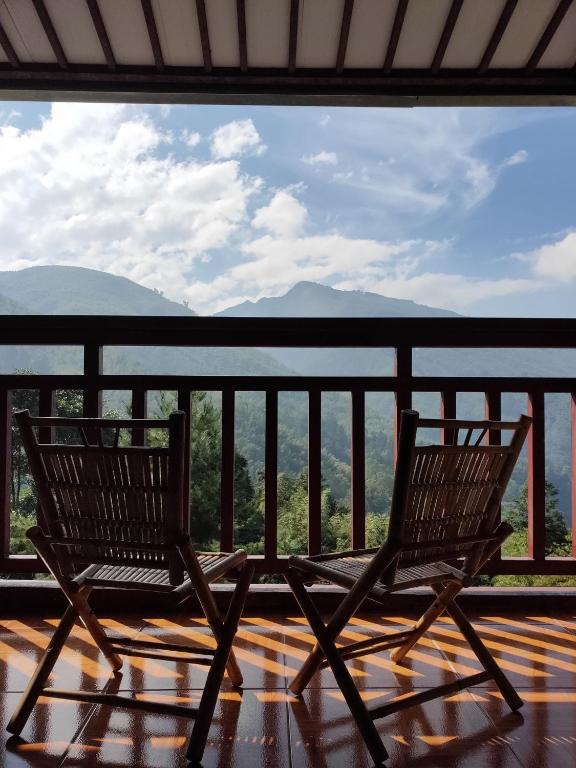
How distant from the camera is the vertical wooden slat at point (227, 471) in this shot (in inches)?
105

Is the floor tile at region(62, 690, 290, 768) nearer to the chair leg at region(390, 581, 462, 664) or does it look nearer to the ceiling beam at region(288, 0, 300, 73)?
the chair leg at region(390, 581, 462, 664)

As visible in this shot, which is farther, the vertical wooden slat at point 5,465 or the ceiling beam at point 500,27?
the ceiling beam at point 500,27

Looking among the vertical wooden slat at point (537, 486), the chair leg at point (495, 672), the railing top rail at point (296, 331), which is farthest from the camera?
the vertical wooden slat at point (537, 486)

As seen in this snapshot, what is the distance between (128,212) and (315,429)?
52994mm

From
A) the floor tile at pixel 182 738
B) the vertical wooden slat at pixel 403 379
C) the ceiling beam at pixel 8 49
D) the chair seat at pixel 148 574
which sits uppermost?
the ceiling beam at pixel 8 49

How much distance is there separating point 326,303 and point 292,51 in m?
43.1

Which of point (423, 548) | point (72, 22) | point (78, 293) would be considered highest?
point (78, 293)

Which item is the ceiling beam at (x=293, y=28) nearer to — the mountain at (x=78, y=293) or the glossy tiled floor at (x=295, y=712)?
the glossy tiled floor at (x=295, y=712)

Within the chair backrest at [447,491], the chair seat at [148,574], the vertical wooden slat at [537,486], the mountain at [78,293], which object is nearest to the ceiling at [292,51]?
the vertical wooden slat at [537,486]

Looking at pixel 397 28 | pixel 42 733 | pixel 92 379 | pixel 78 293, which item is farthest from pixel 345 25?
pixel 78 293

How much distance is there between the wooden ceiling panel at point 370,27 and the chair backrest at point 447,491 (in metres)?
2.02

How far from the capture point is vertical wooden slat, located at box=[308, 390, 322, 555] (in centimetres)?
269

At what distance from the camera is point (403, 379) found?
2656mm

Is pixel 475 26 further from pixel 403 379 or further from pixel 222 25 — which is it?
pixel 403 379
